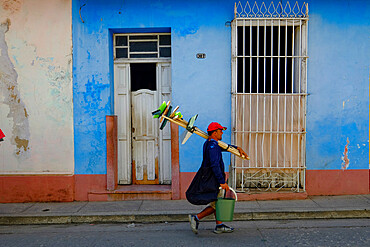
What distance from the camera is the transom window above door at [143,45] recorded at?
7.56 m

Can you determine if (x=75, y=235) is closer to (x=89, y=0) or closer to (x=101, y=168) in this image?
(x=101, y=168)

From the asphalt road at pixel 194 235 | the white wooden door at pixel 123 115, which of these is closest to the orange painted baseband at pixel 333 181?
the asphalt road at pixel 194 235

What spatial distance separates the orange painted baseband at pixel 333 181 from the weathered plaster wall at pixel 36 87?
15.4 feet

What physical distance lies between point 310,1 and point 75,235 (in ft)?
19.4

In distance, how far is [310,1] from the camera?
23.3 feet

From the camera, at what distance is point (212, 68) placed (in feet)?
23.5

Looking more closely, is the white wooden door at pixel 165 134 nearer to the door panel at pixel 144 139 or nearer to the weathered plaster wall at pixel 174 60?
the door panel at pixel 144 139

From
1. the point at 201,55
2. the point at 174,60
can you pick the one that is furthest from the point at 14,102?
the point at 201,55

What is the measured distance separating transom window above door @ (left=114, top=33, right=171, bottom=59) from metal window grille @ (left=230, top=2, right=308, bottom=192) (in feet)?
4.72

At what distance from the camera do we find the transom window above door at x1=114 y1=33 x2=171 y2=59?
7562 millimetres

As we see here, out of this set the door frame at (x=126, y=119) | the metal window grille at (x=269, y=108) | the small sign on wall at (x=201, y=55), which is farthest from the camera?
the door frame at (x=126, y=119)

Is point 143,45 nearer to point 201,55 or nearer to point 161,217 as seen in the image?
point 201,55

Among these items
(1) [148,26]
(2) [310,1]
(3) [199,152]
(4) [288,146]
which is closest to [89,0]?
(1) [148,26]

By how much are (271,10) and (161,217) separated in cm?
438
